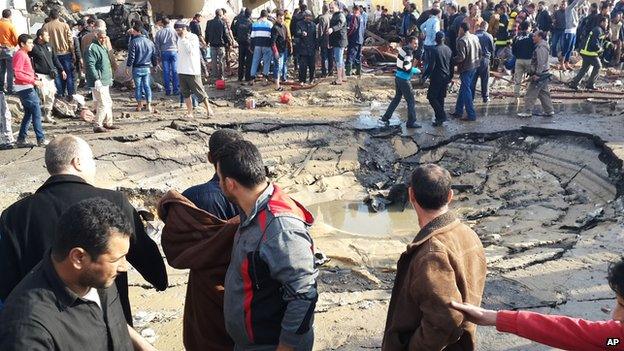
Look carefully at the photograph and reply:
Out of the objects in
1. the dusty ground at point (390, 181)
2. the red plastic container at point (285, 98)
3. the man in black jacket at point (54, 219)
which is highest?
the man in black jacket at point (54, 219)

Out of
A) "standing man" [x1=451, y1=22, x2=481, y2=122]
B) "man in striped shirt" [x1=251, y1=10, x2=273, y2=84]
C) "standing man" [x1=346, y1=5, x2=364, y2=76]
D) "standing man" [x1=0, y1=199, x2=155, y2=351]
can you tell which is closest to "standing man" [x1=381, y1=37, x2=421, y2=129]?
"standing man" [x1=451, y1=22, x2=481, y2=122]

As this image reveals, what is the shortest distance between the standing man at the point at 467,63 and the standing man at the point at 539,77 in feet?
3.60

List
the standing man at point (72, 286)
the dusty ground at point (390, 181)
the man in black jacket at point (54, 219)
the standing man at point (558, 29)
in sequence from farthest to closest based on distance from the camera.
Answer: the standing man at point (558, 29)
the dusty ground at point (390, 181)
the man in black jacket at point (54, 219)
the standing man at point (72, 286)

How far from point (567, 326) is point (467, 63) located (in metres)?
9.66

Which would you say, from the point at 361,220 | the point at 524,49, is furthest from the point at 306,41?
the point at 361,220

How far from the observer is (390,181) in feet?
33.6

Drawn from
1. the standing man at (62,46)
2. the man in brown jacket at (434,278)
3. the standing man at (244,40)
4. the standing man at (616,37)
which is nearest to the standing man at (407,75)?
the standing man at (244,40)

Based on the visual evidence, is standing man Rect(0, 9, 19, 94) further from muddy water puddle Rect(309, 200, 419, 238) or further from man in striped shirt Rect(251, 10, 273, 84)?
muddy water puddle Rect(309, 200, 419, 238)

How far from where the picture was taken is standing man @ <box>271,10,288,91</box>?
14188mm

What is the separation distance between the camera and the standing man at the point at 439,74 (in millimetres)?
11133

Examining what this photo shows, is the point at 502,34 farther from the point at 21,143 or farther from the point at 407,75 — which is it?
the point at 21,143

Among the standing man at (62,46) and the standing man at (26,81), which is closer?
the standing man at (26,81)

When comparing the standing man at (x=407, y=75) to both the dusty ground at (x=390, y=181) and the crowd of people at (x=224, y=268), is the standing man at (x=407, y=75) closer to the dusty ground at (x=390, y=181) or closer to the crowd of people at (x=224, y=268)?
the dusty ground at (x=390, y=181)

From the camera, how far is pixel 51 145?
307cm
